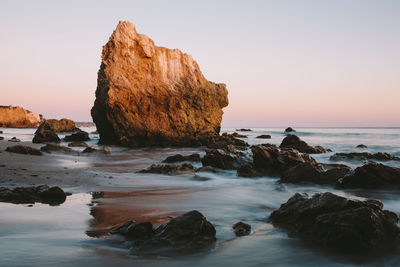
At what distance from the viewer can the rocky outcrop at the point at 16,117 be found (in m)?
72.9

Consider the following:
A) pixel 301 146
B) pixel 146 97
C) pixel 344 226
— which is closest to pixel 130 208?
pixel 344 226

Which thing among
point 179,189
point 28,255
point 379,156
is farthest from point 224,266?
point 379,156

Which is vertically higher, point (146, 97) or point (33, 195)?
point (146, 97)

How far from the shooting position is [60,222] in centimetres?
379

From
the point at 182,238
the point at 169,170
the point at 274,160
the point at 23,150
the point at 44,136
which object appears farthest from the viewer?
the point at 44,136

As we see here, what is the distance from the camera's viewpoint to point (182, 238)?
3.21 metres

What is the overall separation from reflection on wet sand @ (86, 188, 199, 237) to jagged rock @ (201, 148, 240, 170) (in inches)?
167

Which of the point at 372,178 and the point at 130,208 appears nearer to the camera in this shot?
the point at 130,208

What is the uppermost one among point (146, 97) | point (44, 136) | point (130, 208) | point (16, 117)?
point (146, 97)

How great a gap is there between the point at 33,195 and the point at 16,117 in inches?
3223

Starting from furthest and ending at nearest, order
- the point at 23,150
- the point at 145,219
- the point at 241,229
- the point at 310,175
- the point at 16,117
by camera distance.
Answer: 1. the point at 16,117
2. the point at 23,150
3. the point at 310,175
4. the point at 145,219
5. the point at 241,229

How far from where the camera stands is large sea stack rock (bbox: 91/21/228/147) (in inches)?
882

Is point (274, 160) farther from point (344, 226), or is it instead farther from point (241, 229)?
point (344, 226)

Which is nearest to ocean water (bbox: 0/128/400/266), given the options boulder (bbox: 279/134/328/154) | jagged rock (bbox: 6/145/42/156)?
jagged rock (bbox: 6/145/42/156)
